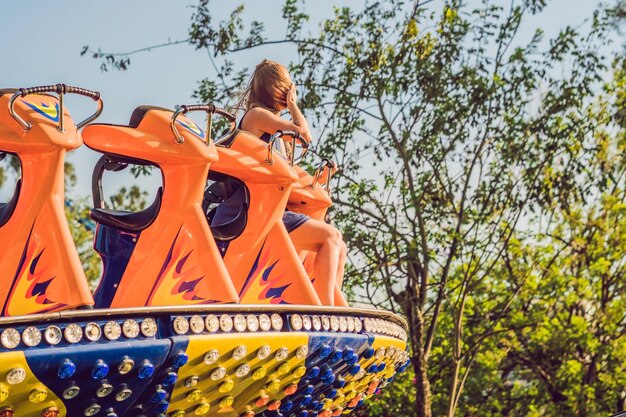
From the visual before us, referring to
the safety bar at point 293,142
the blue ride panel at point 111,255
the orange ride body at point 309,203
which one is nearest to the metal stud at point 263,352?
the blue ride panel at point 111,255

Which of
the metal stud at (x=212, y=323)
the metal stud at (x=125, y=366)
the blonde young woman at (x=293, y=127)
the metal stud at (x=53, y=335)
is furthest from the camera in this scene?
the blonde young woman at (x=293, y=127)

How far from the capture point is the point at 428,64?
44.1ft

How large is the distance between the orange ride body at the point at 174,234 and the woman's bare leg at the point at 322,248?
3.31 ft

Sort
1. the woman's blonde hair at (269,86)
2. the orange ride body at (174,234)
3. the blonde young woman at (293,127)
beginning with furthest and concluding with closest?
1. the woman's blonde hair at (269,86)
2. the blonde young woman at (293,127)
3. the orange ride body at (174,234)

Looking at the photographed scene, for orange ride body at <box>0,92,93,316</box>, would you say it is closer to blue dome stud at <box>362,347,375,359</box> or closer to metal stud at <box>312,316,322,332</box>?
metal stud at <box>312,316,322,332</box>

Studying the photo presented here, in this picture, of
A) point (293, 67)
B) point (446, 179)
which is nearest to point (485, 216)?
point (446, 179)

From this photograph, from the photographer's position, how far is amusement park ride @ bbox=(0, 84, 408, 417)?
13.5ft

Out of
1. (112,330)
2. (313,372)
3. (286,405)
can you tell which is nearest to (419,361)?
(286,405)

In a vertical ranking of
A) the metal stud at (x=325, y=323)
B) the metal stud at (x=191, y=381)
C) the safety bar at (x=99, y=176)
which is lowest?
the metal stud at (x=191, y=381)

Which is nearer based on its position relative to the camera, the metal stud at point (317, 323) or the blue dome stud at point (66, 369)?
the blue dome stud at point (66, 369)

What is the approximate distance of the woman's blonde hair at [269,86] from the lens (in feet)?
19.7

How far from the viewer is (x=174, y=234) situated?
507 centimetres

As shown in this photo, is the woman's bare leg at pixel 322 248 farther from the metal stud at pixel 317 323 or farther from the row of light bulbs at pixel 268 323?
the metal stud at pixel 317 323

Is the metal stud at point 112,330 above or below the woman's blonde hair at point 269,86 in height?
below
